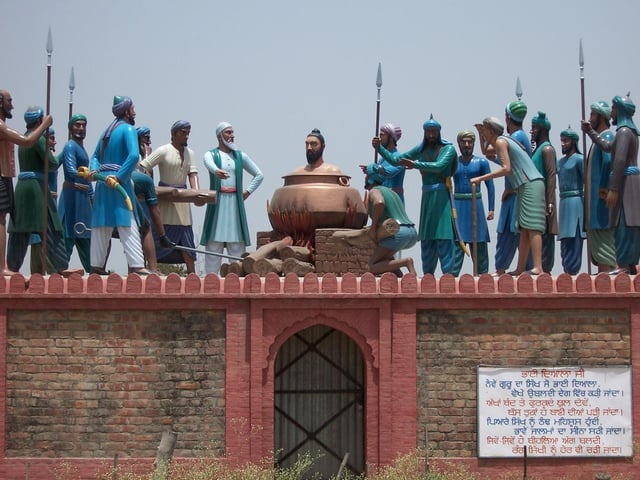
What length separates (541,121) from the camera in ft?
50.2

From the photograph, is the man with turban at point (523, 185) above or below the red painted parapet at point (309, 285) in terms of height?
above

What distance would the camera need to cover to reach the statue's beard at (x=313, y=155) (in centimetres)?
1541

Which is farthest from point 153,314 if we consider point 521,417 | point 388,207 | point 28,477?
point 521,417

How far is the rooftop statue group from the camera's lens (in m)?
14.0

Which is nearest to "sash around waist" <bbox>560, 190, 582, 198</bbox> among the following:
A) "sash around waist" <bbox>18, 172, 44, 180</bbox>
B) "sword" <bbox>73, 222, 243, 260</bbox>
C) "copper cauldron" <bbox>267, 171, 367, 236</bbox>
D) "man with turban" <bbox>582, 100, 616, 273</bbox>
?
"man with turban" <bbox>582, 100, 616, 273</bbox>

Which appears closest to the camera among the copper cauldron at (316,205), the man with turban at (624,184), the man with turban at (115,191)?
the man with turban at (115,191)

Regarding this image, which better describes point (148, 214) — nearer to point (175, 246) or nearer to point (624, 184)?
point (175, 246)

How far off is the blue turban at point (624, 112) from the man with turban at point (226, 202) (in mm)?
4589

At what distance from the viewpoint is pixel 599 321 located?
13.5 metres

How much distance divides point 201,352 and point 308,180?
10.2 feet

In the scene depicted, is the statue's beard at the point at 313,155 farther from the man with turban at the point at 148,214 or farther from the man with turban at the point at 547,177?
the man with turban at the point at 547,177

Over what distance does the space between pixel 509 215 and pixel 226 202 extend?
3.58 m

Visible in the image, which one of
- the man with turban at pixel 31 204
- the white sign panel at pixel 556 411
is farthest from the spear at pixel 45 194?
the white sign panel at pixel 556 411

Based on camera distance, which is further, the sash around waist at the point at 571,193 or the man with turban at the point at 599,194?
the sash around waist at the point at 571,193
